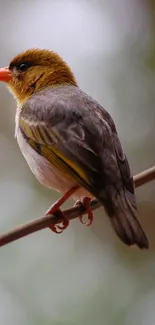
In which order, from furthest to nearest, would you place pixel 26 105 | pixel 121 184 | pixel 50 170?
1. pixel 26 105
2. pixel 50 170
3. pixel 121 184

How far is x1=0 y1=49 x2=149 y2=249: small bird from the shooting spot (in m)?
3.99

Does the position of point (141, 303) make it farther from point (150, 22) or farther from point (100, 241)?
point (150, 22)

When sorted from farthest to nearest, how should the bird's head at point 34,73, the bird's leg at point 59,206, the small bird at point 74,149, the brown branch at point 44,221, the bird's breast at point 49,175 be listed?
1. the bird's head at point 34,73
2. the bird's breast at point 49,175
3. the bird's leg at point 59,206
4. the small bird at point 74,149
5. the brown branch at point 44,221

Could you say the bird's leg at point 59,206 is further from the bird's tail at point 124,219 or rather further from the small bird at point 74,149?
the bird's tail at point 124,219

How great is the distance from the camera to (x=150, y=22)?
23.7 feet

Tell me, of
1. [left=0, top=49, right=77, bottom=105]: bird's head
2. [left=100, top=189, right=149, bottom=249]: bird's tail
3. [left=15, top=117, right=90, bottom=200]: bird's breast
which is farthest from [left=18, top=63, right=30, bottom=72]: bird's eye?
[left=100, top=189, right=149, bottom=249]: bird's tail

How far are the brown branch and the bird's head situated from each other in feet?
4.57

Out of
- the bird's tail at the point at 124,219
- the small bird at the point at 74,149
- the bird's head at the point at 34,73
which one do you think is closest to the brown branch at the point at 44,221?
the small bird at the point at 74,149

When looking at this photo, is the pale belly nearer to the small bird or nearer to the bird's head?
the small bird

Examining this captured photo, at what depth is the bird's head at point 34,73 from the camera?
5.38 meters

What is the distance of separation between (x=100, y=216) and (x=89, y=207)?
333 cm

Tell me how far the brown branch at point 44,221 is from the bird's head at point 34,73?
139 centimetres

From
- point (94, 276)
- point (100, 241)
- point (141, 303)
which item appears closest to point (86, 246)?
point (100, 241)

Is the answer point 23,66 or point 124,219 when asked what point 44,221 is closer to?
point 124,219
